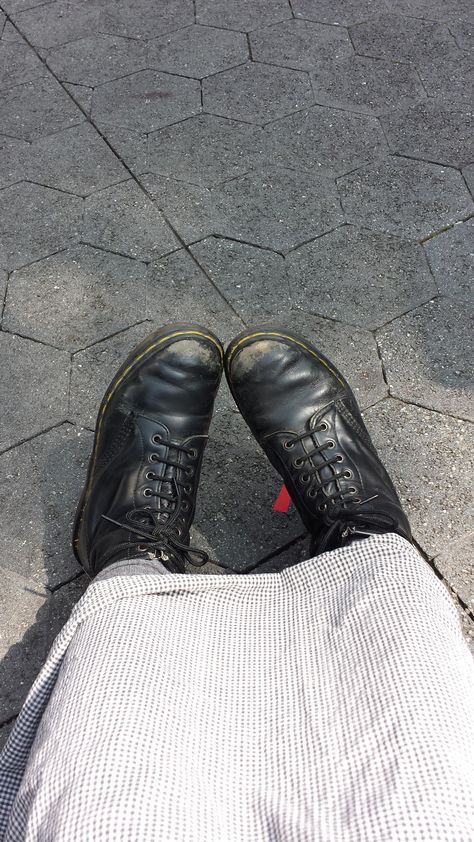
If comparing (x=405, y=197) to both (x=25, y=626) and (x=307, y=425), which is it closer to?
(x=307, y=425)

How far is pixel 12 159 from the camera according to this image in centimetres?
298

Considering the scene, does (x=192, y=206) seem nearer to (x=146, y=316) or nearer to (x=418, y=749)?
(x=146, y=316)

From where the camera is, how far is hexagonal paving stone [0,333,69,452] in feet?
7.20

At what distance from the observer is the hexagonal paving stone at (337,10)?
364 cm

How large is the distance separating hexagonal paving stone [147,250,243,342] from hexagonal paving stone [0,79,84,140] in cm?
103

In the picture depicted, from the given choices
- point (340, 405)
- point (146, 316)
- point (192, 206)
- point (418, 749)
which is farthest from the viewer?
point (192, 206)

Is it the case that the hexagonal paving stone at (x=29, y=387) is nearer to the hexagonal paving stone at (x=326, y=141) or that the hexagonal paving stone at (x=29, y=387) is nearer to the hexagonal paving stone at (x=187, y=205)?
the hexagonal paving stone at (x=187, y=205)

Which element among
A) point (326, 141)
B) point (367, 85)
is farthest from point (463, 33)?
point (326, 141)

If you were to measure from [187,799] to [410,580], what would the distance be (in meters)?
0.55

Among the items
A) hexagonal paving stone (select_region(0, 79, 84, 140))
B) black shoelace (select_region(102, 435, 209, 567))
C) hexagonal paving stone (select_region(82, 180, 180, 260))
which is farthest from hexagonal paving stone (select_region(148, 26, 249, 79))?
black shoelace (select_region(102, 435, 209, 567))

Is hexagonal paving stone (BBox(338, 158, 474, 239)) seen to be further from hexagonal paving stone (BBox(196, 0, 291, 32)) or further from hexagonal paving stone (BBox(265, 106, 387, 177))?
hexagonal paving stone (BBox(196, 0, 291, 32))

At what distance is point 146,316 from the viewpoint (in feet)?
7.96

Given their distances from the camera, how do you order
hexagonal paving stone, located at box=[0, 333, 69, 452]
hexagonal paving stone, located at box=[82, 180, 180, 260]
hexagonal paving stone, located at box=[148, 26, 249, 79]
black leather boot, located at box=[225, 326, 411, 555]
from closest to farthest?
black leather boot, located at box=[225, 326, 411, 555] < hexagonal paving stone, located at box=[0, 333, 69, 452] < hexagonal paving stone, located at box=[82, 180, 180, 260] < hexagonal paving stone, located at box=[148, 26, 249, 79]

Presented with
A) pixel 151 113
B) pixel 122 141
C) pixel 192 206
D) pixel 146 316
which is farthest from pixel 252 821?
pixel 151 113
